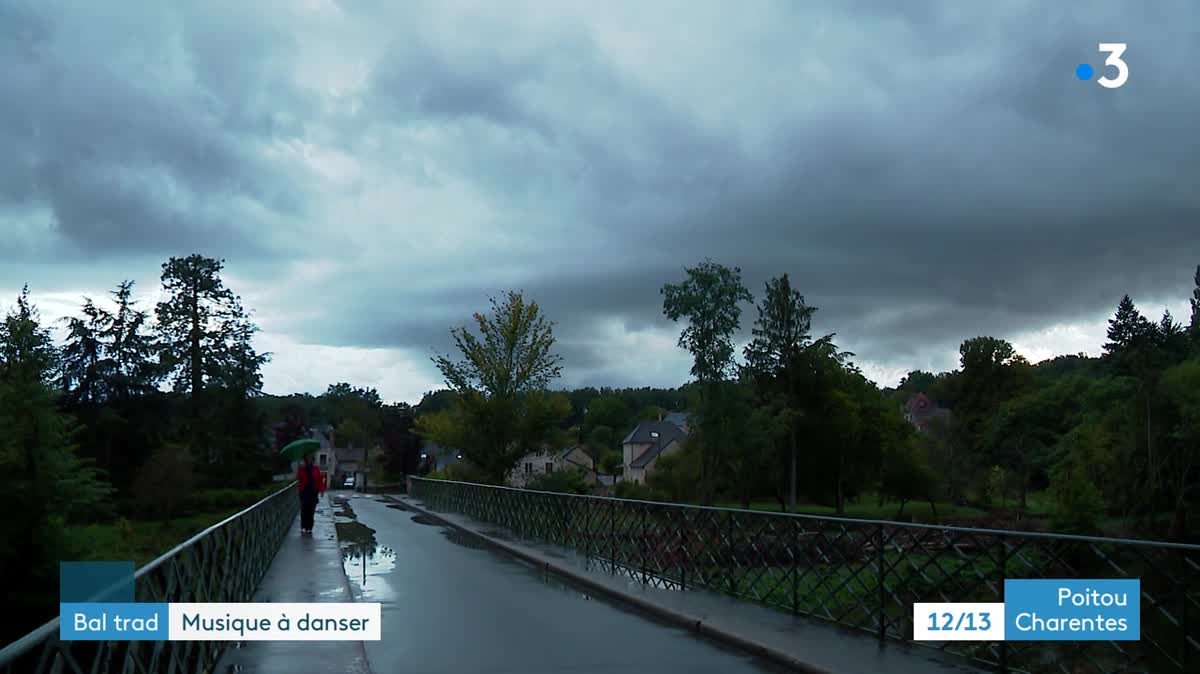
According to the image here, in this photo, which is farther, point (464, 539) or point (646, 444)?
point (646, 444)

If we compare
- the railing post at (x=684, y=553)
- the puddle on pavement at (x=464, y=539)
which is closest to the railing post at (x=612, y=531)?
the railing post at (x=684, y=553)

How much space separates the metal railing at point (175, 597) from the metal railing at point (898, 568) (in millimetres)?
5863

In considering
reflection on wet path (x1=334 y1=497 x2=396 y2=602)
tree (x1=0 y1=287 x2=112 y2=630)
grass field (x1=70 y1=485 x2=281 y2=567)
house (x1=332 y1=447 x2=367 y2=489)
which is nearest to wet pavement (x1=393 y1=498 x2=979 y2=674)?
reflection on wet path (x1=334 y1=497 x2=396 y2=602)

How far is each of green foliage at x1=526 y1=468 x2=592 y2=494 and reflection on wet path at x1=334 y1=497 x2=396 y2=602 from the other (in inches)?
355

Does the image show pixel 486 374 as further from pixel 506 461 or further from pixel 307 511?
pixel 307 511

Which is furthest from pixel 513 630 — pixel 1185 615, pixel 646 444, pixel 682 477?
pixel 646 444

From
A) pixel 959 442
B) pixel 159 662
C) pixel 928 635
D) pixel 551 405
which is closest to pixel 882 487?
pixel 959 442

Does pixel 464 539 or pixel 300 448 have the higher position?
pixel 300 448

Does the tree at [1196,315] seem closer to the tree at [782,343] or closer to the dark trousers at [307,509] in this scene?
the tree at [782,343]

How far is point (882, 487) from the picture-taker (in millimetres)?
71312

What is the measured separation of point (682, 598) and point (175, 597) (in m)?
7.17

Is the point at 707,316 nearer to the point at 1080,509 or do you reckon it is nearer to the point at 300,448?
the point at 1080,509

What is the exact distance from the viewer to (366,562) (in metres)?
18.6

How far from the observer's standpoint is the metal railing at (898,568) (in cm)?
714
